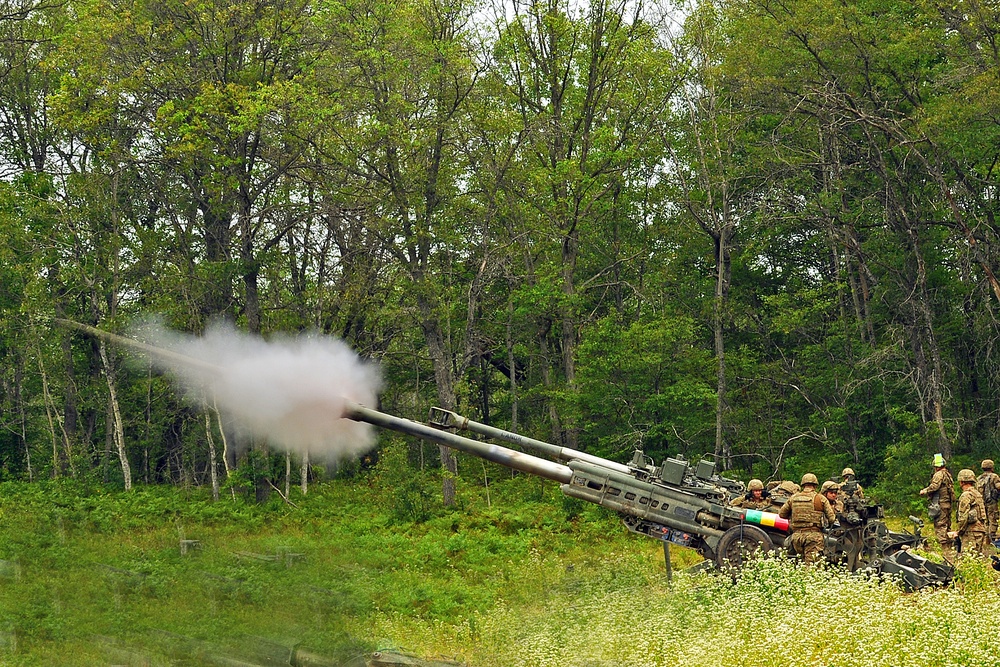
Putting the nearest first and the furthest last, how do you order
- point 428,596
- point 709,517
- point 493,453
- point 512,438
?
1. point 709,517
2. point 493,453
3. point 512,438
4. point 428,596

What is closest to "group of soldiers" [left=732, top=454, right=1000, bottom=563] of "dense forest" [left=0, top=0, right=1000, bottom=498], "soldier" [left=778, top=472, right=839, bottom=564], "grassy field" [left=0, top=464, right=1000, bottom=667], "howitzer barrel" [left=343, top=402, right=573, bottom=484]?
"soldier" [left=778, top=472, right=839, bottom=564]

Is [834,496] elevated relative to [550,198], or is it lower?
lower

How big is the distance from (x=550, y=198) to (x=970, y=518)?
687 inches

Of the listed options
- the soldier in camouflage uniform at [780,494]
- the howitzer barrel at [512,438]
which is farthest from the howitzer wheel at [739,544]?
the howitzer barrel at [512,438]

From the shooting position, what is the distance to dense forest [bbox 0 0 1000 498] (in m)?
25.9

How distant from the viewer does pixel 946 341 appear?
28.4m

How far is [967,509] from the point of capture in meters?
15.9

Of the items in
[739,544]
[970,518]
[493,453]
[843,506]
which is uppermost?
[493,453]

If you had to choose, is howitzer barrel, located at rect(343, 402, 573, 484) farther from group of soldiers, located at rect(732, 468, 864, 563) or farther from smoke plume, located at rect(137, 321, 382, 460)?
group of soldiers, located at rect(732, 468, 864, 563)

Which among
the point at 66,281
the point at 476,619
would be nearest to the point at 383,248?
the point at 66,281

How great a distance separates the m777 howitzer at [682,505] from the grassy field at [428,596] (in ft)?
3.23

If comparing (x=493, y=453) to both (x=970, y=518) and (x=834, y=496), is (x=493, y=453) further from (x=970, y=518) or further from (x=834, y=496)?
(x=970, y=518)

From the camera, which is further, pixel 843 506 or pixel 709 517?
pixel 709 517

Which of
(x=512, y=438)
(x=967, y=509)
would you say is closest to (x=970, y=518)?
(x=967, y=509)
